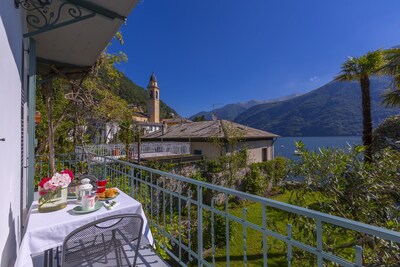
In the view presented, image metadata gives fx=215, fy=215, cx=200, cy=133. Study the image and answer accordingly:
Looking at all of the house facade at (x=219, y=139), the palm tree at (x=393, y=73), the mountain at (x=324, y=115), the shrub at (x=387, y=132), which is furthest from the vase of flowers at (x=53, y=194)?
the mountain at (x=324, y=115)

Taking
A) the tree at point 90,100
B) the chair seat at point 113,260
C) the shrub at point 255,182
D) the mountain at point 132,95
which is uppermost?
the mountain at point 132,95

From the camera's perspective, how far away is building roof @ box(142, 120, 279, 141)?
1609cm

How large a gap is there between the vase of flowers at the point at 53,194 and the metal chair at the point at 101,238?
0.58 metres

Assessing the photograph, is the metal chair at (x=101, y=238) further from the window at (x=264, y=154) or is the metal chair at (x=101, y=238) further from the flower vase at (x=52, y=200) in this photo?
the window at (x=264, y=154)

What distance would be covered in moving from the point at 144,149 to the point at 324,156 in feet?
53.9

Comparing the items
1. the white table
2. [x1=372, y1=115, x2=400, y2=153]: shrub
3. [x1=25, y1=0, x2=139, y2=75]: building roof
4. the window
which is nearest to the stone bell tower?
the window

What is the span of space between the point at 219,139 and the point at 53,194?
13.7 meters

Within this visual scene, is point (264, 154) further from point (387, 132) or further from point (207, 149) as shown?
point (387, 132)

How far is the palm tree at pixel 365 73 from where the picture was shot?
28.4 ft

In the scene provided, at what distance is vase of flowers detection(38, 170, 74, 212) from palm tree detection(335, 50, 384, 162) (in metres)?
10.3

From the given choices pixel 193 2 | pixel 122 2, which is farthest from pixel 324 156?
pixel 193 2

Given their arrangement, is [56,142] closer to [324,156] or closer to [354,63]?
[324,156]

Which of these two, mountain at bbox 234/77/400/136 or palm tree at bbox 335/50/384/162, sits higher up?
mountain at bbox 234/77/400/136

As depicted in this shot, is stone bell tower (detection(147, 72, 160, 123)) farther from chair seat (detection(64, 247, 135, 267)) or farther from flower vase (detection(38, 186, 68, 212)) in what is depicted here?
chair seat (detection(64, 247, 135, 267))
